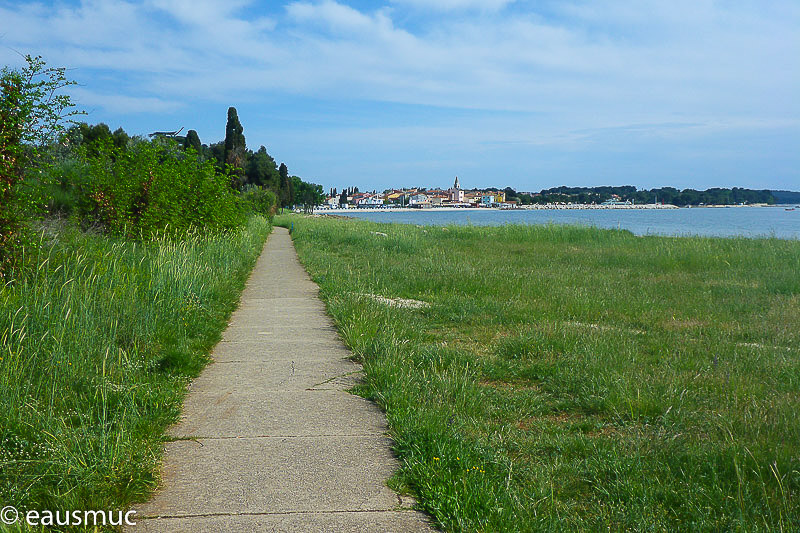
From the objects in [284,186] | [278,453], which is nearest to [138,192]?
[278,453]

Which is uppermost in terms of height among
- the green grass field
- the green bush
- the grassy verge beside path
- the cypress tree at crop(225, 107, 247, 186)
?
the cypress tree at crop(225, 107, 247, 186)

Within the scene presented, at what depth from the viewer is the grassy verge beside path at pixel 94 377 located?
3510 mm

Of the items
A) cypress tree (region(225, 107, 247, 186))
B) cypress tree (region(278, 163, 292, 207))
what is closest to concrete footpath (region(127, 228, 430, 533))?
cypress tree (region(225, 107, 247, 186))

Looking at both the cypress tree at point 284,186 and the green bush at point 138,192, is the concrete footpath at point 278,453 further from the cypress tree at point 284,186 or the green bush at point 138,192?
the cypress tree at point 284,186

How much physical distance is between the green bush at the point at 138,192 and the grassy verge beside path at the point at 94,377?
14.8 feet

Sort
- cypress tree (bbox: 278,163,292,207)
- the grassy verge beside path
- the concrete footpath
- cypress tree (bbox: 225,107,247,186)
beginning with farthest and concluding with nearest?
cypress tree (bbox: 278,163,292,207)
cypress tree (bbox: 225,107,247,186)
the grassy verge beside path
the concrete footpath

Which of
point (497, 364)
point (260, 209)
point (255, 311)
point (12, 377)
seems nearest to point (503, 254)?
point (255, 311)

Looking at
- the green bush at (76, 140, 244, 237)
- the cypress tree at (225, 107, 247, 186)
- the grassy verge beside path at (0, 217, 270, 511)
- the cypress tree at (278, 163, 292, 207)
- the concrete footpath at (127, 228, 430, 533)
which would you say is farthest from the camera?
the cypress tree at (278, 163, 292, 207)

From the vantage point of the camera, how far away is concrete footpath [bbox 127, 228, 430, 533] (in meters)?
3.31

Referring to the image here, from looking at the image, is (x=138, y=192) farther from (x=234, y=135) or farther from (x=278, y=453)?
(x=234, y=135)

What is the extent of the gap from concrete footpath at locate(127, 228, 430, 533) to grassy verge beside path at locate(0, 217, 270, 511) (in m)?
0.23

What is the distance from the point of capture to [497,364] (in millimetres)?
6812

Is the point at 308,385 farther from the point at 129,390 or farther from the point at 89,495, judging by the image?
the point at 89,495

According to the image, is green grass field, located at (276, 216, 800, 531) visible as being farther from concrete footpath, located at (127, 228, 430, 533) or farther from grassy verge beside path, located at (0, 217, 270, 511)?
grassy verge beside path, located at (0, 217, 270, 511)
